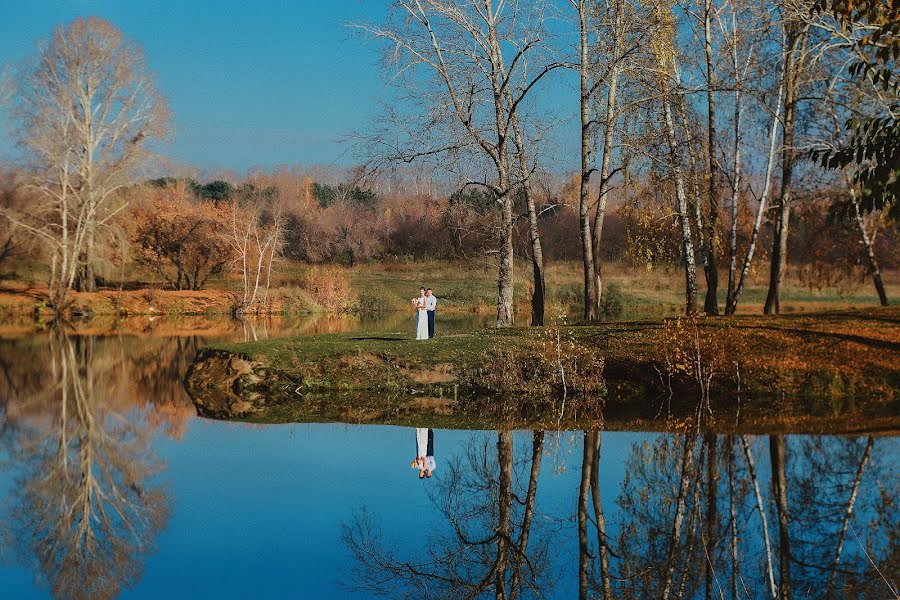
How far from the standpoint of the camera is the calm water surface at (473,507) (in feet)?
26.5

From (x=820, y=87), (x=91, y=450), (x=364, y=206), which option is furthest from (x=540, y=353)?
(x=364, y=206)

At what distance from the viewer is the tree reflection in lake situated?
779 centimetres

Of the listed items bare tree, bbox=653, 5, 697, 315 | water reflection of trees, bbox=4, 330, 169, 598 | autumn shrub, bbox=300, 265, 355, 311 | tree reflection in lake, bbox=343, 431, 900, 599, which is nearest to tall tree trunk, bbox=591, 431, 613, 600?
tree reflection in lake, bbox=343, 431, 900, 599

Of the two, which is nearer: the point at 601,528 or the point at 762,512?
the point at 601,528

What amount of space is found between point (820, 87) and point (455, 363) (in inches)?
572

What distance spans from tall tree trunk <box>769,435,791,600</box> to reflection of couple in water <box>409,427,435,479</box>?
4.43 m

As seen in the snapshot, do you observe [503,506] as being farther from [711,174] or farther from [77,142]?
[77,142]

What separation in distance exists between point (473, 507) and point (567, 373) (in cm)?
838

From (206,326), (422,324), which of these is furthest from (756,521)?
(206,326)

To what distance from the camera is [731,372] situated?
18391mm

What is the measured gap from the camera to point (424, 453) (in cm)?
1335

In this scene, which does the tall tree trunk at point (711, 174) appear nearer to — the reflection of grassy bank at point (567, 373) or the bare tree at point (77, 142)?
the reflection of grassy bank at point (567, 373)

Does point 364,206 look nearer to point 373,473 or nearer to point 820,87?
point 820,87

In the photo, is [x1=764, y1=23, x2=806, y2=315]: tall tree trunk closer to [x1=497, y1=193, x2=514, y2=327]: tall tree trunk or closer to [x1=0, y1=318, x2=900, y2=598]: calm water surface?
[x1=497, y1=193, x2=514, y2=327]: tall tree trunk
